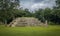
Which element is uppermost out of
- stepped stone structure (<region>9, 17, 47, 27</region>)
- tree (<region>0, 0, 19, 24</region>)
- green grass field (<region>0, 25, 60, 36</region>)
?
tree (<region>0, 0, 19, 24</region>)

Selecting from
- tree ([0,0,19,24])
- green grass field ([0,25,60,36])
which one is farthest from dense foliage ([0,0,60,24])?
green grass field ([0,25,60,36])

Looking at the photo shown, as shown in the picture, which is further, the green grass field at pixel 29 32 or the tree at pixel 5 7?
the tree at pixel 5 7

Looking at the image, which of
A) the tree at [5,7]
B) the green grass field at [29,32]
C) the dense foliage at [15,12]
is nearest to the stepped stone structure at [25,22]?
the dense foliage at [15,12]

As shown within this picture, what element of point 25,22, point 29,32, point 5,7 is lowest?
point 25,22

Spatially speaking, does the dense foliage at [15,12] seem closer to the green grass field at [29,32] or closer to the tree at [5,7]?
the tree at [5,7]

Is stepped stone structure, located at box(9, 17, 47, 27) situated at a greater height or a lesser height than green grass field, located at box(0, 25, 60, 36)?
lesser

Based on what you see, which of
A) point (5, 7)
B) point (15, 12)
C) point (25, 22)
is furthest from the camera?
point (25, 22)

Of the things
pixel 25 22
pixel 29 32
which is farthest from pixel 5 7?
pixel 29 32

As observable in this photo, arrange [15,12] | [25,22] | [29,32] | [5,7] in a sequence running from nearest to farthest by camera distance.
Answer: [29,32] < [5,7] < [15,12] < [25,22]

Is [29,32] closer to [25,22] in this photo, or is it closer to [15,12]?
[15,12]

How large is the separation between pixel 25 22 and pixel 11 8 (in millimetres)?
7236

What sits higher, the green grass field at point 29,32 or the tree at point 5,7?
the tree at point 5,7

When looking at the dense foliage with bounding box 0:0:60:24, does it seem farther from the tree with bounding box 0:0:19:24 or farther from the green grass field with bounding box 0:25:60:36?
the green grass field with bounding box 0:25:60:36

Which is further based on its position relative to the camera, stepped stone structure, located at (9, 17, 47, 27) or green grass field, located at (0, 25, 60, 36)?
stepped stone structure, located at (9, 17, 47, 27)
